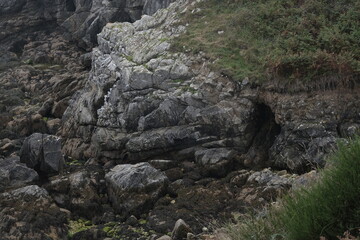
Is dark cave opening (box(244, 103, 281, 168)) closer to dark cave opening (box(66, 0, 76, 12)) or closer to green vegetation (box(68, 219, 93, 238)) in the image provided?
green vegetation (box(68, 219, 93, 238))

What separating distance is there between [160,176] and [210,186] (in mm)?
1932

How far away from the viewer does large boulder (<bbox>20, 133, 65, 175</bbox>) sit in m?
18.4

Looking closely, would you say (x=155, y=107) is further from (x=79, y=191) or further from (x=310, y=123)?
(x=310, y=123)

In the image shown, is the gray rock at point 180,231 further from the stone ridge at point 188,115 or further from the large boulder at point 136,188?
the stone ridge at point 188,115

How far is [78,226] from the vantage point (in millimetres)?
14250

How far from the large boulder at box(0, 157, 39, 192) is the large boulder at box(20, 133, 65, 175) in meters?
0.86

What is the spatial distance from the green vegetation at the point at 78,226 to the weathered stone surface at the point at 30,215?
210 mm

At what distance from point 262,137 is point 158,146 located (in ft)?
14.8

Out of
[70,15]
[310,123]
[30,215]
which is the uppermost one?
[310,123]

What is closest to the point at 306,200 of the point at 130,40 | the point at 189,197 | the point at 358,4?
the point at 189,197

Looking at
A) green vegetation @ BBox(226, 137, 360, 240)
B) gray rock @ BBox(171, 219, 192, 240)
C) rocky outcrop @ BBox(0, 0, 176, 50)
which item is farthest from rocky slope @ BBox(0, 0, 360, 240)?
rocky outcrop @ BBox(0, 0, 176, 50)

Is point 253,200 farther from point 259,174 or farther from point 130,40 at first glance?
point 130,40

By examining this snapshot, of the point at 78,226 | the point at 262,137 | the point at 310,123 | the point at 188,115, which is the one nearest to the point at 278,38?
the point at 262,137

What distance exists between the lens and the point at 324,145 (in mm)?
14578
